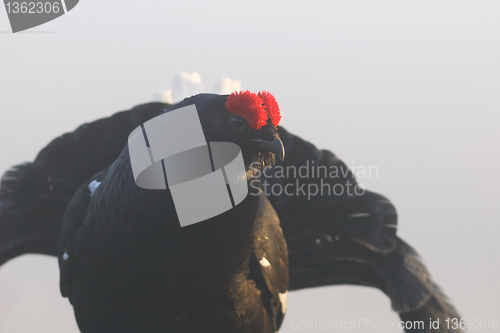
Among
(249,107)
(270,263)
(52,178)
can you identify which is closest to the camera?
(249,107)

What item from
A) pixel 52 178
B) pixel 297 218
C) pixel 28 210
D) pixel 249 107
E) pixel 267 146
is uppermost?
pixel 249 107

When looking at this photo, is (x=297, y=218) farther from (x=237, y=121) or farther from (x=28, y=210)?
(x=28, y=210)

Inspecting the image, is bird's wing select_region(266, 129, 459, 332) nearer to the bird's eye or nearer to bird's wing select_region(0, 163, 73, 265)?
the bird's eye

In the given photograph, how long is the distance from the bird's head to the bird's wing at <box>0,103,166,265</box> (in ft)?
3.02

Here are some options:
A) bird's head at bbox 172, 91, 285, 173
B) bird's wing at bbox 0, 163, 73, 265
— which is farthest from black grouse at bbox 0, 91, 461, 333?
bird's head at bbox 172, 91, 285, 173

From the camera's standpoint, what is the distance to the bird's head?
1.27 m

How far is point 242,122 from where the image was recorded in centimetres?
128

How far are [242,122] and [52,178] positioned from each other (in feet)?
4.46

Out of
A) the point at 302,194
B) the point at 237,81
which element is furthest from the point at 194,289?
the point at 237,81

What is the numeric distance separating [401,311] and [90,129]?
1.83m

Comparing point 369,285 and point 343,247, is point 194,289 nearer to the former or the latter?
point 343,247

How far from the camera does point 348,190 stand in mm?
2191

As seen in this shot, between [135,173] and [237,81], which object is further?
[237,81]

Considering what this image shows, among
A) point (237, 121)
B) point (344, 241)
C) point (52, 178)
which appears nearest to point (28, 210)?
point (52, 178)
